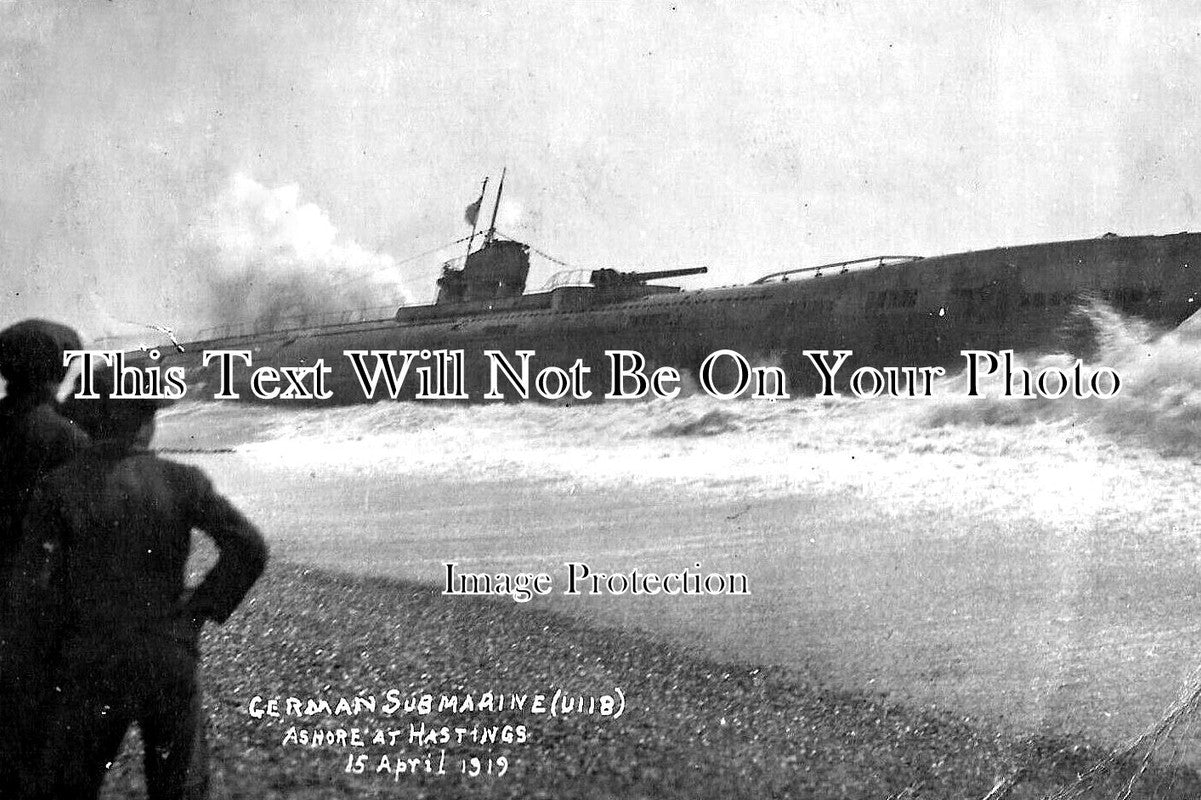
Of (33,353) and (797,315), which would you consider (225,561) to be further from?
(797,315)

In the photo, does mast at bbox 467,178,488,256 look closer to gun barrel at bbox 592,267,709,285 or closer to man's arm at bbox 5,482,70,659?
gun barrel at bbox 592,267,709,285

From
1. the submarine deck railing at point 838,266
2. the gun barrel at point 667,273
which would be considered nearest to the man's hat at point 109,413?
the gun barrel at point 667,273

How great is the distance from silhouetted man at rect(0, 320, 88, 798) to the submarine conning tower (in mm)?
1274

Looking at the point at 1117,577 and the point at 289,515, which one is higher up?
the point at 289,515

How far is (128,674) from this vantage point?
2266 mm

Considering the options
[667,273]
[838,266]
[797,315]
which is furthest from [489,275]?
[838,266]

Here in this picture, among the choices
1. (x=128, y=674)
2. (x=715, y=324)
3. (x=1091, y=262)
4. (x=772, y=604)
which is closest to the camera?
(x=128, y=674)

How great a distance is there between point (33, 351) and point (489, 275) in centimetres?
140

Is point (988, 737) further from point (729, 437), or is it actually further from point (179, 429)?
point (179, 429)

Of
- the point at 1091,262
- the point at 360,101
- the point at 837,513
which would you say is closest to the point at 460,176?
the point at 360,101

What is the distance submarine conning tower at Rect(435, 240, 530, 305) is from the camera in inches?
127

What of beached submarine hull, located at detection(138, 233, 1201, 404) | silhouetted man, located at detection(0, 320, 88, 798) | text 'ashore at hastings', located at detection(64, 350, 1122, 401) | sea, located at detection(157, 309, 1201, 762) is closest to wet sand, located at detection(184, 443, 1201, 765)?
sea, located at detection(157, 309, 1201, 762)

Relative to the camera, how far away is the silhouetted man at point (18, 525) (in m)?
2.40

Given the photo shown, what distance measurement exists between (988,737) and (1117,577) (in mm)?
691
